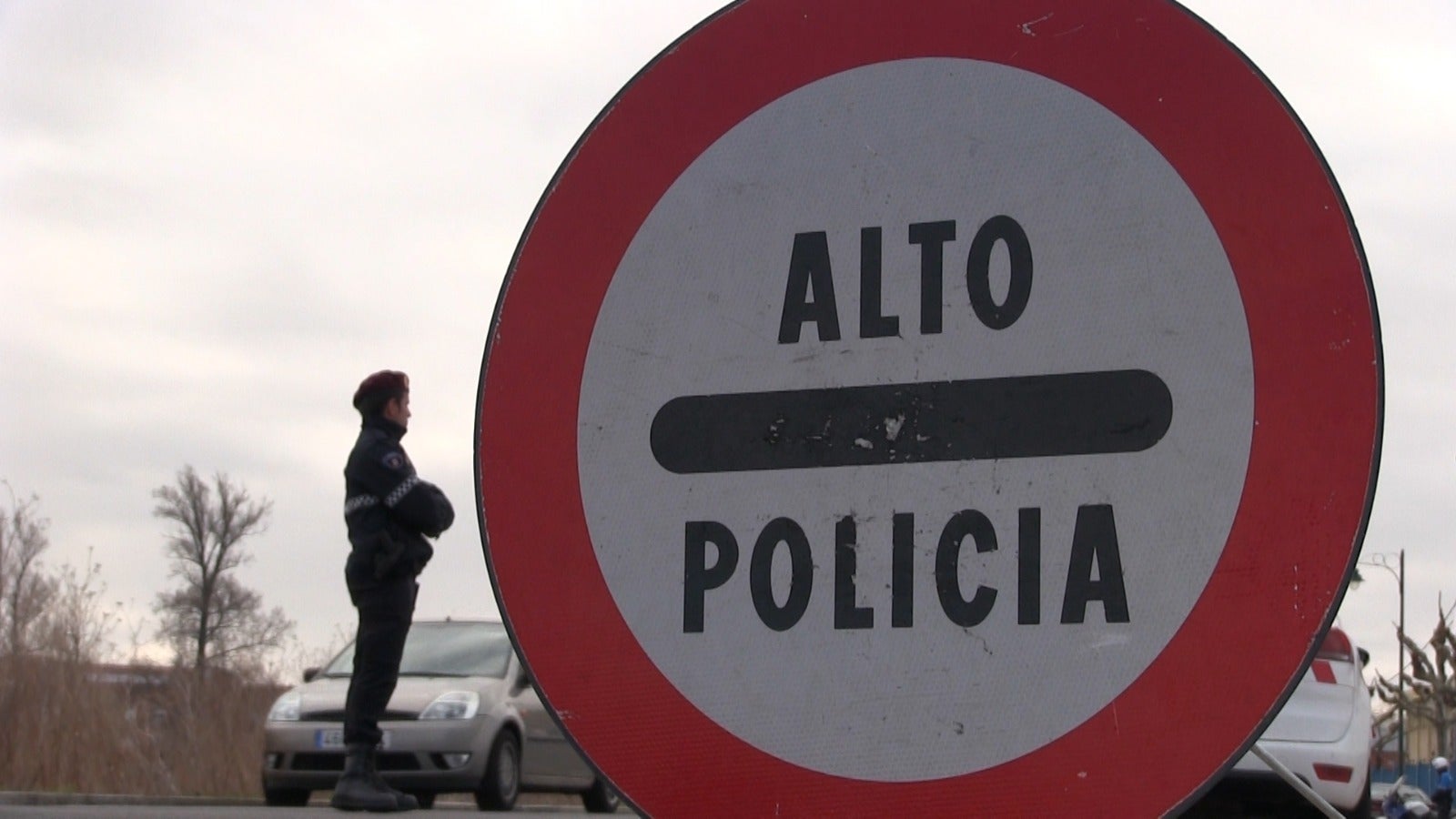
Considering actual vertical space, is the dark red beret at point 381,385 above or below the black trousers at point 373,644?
above

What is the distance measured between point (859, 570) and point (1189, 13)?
0.60 metres

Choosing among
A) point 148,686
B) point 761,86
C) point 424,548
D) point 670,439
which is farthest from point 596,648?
point 148,686

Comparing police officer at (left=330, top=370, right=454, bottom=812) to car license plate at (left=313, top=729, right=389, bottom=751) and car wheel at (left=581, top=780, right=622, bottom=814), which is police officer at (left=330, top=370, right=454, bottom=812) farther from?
car wheel at (left=581, top=780, right=622, bottom=814)

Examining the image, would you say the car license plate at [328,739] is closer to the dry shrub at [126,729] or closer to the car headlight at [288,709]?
the car headlight at [288,709]

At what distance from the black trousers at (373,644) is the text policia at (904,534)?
5298 millimetres

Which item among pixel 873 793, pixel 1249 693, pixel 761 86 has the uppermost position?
pixel 761 86

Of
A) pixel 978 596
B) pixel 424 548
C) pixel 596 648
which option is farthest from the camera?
pixel 424 548

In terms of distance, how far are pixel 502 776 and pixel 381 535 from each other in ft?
18.0

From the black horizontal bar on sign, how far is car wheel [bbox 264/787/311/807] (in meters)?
10.7

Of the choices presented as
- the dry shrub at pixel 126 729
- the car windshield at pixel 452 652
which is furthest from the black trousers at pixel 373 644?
the car windshield at pixel 452 652

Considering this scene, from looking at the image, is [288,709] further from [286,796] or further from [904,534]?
[904,534]

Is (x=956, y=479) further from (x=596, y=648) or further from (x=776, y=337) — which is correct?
(x=596, y=648)

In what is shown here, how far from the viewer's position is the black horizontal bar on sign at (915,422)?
1590 mm

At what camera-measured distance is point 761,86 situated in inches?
71.1
